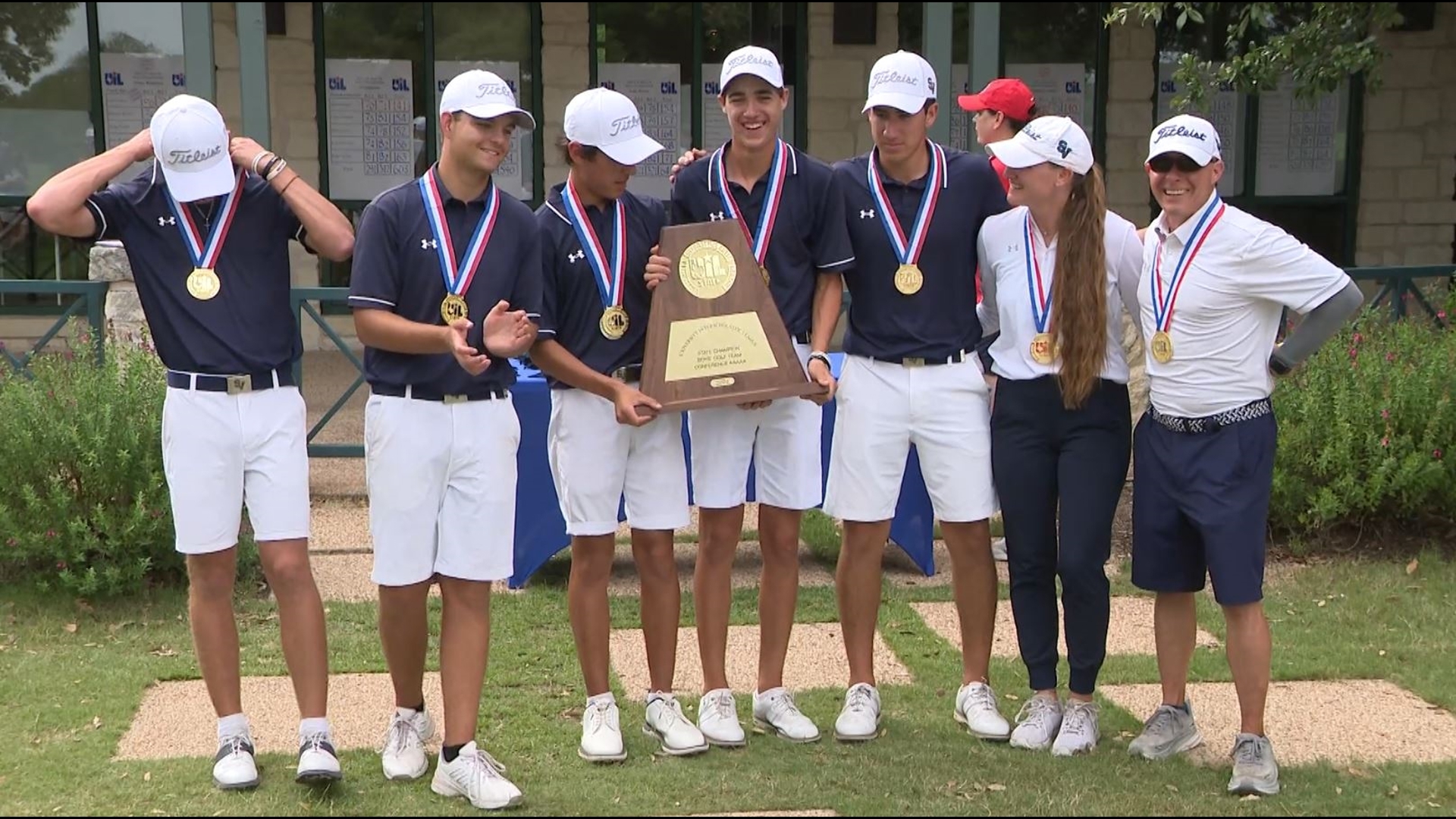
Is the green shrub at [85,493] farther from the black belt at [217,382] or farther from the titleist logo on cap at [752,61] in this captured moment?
the titleist logo on cap at [752,61]

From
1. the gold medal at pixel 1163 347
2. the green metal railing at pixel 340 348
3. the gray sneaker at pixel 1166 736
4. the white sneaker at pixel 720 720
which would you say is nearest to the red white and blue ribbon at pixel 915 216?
the gold medal at pixel 1163 347

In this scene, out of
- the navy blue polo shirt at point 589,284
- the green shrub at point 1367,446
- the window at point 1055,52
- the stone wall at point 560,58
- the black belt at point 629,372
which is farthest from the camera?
the window at point 1055,52

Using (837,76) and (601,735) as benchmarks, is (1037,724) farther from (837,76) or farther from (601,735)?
Answer: (837,76)

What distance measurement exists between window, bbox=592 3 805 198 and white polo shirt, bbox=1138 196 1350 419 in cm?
901

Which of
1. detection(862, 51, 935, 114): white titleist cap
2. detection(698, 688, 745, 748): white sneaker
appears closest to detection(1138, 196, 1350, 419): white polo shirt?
detection(862, 51, 935, 114): white titleist cap

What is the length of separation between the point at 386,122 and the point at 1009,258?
9.25m

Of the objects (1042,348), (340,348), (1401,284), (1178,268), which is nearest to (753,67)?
(1042,348)

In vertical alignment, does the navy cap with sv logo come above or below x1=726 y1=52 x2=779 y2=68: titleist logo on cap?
below

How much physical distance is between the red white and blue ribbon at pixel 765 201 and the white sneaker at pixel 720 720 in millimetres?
1423

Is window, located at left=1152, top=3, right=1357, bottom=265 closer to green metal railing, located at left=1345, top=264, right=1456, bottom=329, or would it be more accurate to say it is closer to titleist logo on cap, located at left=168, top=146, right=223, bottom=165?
green metal railing, located at left=1345, top=264, right=1456, bottom=329

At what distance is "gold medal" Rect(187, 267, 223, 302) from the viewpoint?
14.2 ft

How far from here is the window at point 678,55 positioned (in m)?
13.2

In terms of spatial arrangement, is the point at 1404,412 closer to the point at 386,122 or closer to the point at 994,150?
the point at 994,150

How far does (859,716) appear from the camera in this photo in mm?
4992
